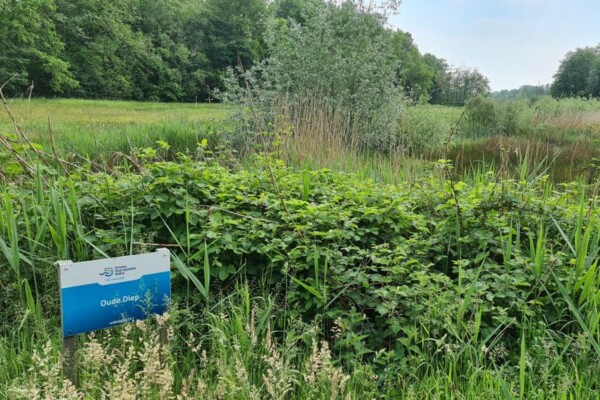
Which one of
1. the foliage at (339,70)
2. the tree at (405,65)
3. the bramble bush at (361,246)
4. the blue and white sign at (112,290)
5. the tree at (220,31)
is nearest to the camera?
the blue and white sign at (112,290)

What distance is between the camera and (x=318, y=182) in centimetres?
330

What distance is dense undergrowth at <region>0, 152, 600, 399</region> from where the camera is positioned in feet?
5.71

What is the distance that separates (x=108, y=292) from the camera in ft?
5.84

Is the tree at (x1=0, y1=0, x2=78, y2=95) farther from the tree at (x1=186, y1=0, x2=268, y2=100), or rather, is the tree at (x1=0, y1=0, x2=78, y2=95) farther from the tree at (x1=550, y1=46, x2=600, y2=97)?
the tree at (x1=550, y1=46, x2=600, y2=97)

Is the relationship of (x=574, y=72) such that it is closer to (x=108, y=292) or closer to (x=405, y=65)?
(x=405, y=65)

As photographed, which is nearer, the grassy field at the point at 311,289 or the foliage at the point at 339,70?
the grassy field at the point at 311,289

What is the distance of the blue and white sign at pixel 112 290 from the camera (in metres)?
1.68

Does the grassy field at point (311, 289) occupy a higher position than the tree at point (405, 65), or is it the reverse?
the tree at point (405, 65)

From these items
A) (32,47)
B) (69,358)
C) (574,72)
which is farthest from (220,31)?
(69,358)

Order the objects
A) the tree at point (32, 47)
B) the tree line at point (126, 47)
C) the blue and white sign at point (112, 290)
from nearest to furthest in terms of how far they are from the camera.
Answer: the blue and white sign at point (112, 290), the tree at point (32, 47), the tree line at point (126, 47)

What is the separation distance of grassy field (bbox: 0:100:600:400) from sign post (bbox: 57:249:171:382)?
84 mm

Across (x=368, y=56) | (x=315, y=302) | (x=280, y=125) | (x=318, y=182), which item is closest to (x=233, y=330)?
(x=315, y=302)

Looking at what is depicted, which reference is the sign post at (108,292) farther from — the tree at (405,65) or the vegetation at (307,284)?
the tree at (405,65)

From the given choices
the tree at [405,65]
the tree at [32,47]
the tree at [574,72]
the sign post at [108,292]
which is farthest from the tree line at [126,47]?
the tree at [574,72]
